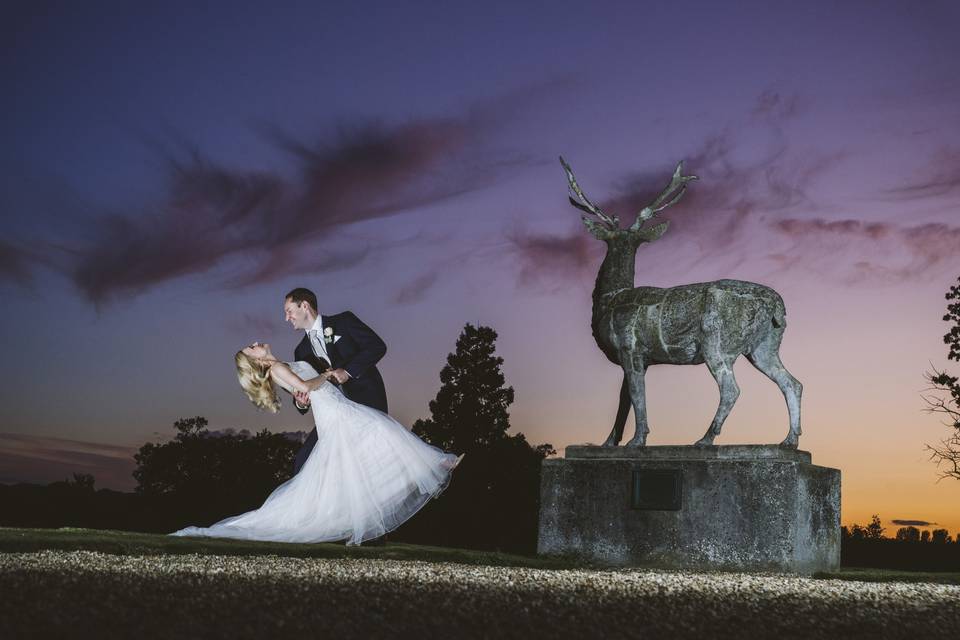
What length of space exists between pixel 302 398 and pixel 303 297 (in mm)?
1068

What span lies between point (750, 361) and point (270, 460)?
49.9ft

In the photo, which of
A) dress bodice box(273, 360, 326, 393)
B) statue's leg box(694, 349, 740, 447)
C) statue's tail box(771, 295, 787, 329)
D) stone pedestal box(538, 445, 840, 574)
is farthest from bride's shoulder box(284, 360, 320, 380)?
statue's tail box(771, 295, 787, 329)

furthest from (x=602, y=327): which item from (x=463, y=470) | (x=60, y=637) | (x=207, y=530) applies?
(x=463, y=470)

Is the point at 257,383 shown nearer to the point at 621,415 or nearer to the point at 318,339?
the point at 318,339

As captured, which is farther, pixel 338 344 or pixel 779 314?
pixel 779 314

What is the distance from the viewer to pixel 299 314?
9.96 meters

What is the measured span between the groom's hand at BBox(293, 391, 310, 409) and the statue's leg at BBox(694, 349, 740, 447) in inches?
154

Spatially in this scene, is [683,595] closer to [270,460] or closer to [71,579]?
[71,579]

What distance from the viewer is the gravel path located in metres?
4.20

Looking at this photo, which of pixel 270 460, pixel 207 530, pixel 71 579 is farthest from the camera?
pixel 270 460

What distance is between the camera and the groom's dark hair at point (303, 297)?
392 inches

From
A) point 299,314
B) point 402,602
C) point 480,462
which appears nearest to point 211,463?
point 480,462

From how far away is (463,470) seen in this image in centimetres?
2441

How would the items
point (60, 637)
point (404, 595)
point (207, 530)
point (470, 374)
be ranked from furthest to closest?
point (470, 374) → point (207, 530) → point (404, 595) → point (60, 637)
